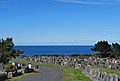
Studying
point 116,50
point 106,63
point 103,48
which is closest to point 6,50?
point 106,63

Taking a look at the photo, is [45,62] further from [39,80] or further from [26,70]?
[39,80]

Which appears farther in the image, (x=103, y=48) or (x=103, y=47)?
(x=103, y=47)

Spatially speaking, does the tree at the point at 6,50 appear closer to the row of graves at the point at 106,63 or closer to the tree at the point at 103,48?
the row of graves at the point at 106,63

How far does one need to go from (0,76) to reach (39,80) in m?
3.68

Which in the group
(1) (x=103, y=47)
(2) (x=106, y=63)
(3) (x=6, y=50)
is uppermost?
(1) (x=103, y=47)

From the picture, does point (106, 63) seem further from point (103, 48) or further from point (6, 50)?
point (103, 48)

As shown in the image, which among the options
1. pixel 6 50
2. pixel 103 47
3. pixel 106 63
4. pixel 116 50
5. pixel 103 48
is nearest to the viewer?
pixel 6 50

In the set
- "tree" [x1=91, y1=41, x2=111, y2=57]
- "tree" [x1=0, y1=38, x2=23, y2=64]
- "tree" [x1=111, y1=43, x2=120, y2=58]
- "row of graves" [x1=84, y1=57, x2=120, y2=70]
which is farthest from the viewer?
"tree" [x1=91, y1=41, x2=111, y2=57]

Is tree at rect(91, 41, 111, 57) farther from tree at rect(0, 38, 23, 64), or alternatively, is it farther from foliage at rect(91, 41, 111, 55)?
tree at rect(0, 38, 23, 64)

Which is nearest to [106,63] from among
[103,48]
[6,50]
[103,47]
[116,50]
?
[6,50]

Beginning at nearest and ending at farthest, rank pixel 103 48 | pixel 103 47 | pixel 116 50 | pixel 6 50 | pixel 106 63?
pixel 6 50
pixel 106 63
pixel 116 50
pixel 103 48
pixel 103 47

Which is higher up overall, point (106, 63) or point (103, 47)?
point (103, 47)

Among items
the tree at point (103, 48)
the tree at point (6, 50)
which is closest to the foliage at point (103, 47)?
the tree at point (103, 48)

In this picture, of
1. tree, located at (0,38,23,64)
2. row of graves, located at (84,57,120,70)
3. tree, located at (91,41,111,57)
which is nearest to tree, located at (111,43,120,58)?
tree, located at (91,41,111,57)
